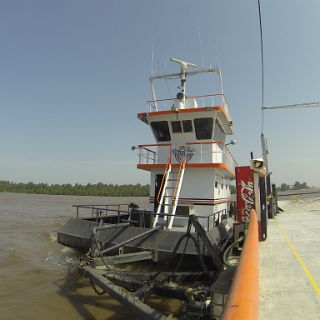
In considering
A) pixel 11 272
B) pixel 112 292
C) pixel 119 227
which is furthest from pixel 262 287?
pixel 11 272

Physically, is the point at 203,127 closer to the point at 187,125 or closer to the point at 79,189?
the point at 187,125

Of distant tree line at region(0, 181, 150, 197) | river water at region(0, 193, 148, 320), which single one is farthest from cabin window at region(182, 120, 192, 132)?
distant tree line at region(0, 181, 150, 197)

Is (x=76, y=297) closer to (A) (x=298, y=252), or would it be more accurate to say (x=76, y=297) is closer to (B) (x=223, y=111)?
(A) (x=298, y=252)

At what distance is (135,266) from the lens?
1006cm

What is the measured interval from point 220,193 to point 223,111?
3.21m

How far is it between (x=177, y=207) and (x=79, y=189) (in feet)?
218

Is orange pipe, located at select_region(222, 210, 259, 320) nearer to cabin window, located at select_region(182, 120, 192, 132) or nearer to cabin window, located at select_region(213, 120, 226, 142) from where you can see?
cabin window, located at select_region(182, 120, 192, 132)

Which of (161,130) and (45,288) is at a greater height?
(161,130)

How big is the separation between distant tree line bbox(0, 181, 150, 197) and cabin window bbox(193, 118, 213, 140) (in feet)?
201

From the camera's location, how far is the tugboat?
8.29 metres

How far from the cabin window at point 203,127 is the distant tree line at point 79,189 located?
61.4 meters

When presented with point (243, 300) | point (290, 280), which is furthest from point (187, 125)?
point (243, 300)

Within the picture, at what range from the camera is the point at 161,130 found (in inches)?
523

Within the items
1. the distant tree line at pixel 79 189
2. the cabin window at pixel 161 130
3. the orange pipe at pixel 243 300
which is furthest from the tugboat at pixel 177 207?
the distant tree line at pixel 79 189
